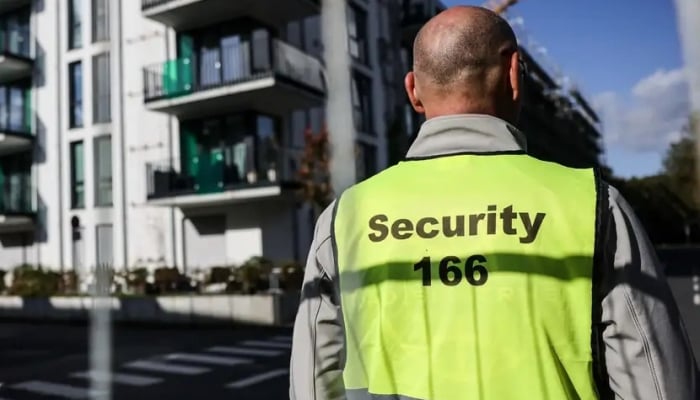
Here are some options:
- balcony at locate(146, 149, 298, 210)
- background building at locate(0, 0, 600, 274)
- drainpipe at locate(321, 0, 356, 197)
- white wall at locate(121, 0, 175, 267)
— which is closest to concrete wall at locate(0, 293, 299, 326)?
background building at locate(0, 0, 600, 274)

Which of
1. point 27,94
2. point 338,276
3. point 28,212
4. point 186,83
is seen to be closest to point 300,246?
point 186,83

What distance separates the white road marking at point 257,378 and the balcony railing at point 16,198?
10593 millimetres

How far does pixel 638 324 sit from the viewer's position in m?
0.98

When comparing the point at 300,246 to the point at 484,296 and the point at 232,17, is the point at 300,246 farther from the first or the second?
the point at 484,296

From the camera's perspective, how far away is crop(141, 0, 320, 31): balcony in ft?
46.4

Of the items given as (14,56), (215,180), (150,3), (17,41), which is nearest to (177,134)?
(215,180)

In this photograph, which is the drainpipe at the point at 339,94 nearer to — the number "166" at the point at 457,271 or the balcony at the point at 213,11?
the number "166" at the point at 457,271

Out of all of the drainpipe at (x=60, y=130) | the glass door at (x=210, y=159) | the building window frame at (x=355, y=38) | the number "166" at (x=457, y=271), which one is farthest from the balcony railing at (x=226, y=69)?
the number "166" at (x=457, y=271)

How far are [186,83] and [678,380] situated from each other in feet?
48.6

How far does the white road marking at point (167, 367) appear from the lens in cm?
771

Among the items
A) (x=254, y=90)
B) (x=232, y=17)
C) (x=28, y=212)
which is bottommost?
(x=28, y=212)

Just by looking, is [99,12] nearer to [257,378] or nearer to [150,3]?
[257,378]

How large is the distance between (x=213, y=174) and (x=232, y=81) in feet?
6.89

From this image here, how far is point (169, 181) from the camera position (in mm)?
15242
